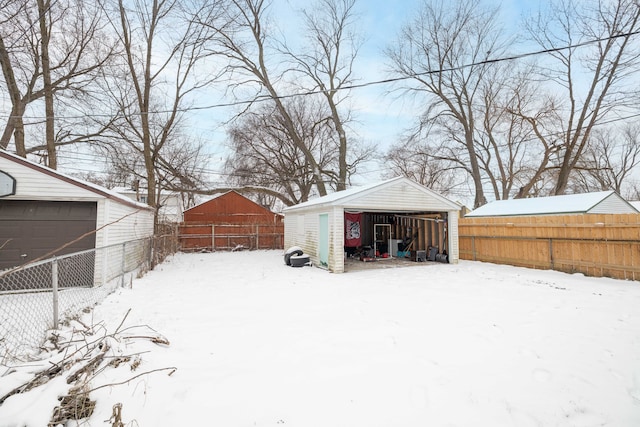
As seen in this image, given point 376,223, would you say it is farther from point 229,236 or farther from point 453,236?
point 229,236

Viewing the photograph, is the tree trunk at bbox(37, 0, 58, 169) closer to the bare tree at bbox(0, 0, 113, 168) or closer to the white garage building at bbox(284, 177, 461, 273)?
the bare tree at bbox(0, 0, 113, 168)

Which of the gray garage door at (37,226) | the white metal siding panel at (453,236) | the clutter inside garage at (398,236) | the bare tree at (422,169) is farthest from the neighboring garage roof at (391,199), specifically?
the bare tree at (422,169)

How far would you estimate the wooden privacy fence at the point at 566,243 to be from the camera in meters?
7.21

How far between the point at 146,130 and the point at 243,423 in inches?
564

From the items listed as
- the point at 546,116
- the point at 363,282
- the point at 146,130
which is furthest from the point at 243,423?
the point at 546,116

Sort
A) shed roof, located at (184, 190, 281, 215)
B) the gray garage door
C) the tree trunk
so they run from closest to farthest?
1. the gray garage door
2. the tree trunk
3. shed roof, located at (184, 190, 281, 215)

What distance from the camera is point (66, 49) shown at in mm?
10891

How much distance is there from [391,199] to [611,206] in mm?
8256

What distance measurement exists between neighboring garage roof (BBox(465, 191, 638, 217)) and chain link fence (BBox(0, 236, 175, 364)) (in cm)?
1339

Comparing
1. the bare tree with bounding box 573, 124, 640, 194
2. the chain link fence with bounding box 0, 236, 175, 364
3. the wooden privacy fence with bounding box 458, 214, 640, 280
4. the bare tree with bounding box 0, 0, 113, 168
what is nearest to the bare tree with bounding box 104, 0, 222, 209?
the bare tree with bounding box 0, 0, 113, 168

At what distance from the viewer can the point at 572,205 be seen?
1020 cm

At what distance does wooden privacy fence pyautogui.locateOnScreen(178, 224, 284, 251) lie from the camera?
53.5 ft

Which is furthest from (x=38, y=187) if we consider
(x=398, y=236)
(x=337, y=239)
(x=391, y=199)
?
(x=398, y=236)

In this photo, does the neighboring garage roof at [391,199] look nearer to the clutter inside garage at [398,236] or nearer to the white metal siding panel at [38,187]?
the clutter inside garage at [398,236]
